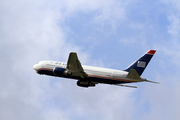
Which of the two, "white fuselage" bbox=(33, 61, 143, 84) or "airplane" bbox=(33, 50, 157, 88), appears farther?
"white fuselage" bbox=(33, 61, 143, 84)

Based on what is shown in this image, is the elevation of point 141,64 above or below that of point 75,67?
below

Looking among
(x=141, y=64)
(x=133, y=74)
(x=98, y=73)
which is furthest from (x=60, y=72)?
(x=141, y=64)

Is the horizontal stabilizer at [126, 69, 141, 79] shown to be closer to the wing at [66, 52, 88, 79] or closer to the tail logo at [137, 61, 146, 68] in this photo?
the tail logo at [137, 61, 146, 68]

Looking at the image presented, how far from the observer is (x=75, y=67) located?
56.7 metres

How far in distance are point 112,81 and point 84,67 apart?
6.76m

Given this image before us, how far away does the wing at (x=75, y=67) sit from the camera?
2122 inches

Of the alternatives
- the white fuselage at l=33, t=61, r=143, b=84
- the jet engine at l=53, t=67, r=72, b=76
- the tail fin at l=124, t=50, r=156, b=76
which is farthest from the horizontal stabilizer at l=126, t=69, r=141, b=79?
the jet engine at l=53, t=67, r=72, b=76

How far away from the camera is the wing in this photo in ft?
177

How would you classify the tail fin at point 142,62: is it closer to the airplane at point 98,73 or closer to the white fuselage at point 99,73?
the airplane at point 98,73

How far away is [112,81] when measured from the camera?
189 ft

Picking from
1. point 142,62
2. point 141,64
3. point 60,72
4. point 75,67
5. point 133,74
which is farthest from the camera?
point 142,62

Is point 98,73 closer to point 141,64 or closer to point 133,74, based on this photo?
point 133,74

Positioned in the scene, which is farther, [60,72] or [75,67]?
[60,72]

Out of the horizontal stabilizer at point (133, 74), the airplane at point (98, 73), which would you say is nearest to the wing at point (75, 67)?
the airplane at point (98, 73)
